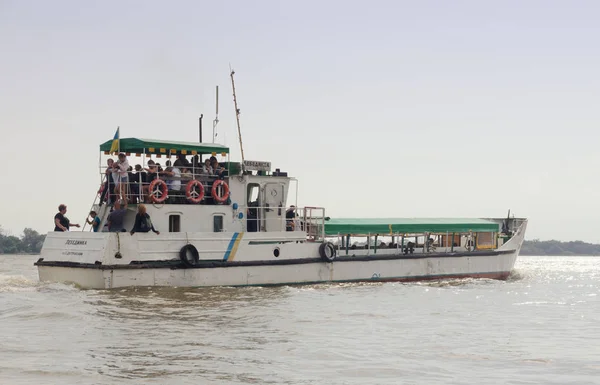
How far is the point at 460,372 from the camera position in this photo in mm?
11000

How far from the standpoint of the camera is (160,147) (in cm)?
2175

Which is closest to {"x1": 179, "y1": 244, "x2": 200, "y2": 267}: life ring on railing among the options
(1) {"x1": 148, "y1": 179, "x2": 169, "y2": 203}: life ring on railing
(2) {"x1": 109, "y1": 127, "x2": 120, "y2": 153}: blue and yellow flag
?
(1) {"x1": 148, "y1": 179, "x2": 169, "y2": 203}: life ring on railing

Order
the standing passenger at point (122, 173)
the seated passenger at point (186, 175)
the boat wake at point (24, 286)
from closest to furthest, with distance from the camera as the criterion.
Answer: the boat wake at point (24, 286)
the standing passenger at point (122, 173)
the seated passenger at point (186, 175)

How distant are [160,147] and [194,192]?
1574 millimetres

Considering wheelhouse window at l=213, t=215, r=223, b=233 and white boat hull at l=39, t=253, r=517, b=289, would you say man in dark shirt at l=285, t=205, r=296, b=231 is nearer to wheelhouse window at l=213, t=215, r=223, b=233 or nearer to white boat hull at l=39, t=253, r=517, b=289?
white boat hull at l=39, t=253, r=517, b=289

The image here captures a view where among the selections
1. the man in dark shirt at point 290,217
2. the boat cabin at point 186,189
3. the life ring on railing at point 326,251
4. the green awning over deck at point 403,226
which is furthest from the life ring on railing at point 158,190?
the green awning over deck at point 403,226

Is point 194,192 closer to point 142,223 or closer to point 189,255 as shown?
point 189,255

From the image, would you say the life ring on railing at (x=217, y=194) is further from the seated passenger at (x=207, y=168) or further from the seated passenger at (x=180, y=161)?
the seated passenger at (x=180, y=161)

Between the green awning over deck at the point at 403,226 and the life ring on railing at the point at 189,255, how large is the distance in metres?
5.84

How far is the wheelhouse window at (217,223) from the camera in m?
22.4

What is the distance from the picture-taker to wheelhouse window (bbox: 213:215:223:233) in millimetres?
22422

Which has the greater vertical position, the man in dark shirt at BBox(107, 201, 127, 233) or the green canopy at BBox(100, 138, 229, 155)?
the green canopy at BBox(100, 138, 229, 155)

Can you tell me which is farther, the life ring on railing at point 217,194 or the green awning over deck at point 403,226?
the green awning over deck at point 403,226

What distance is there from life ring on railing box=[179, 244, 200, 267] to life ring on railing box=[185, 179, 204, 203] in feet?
5.14
